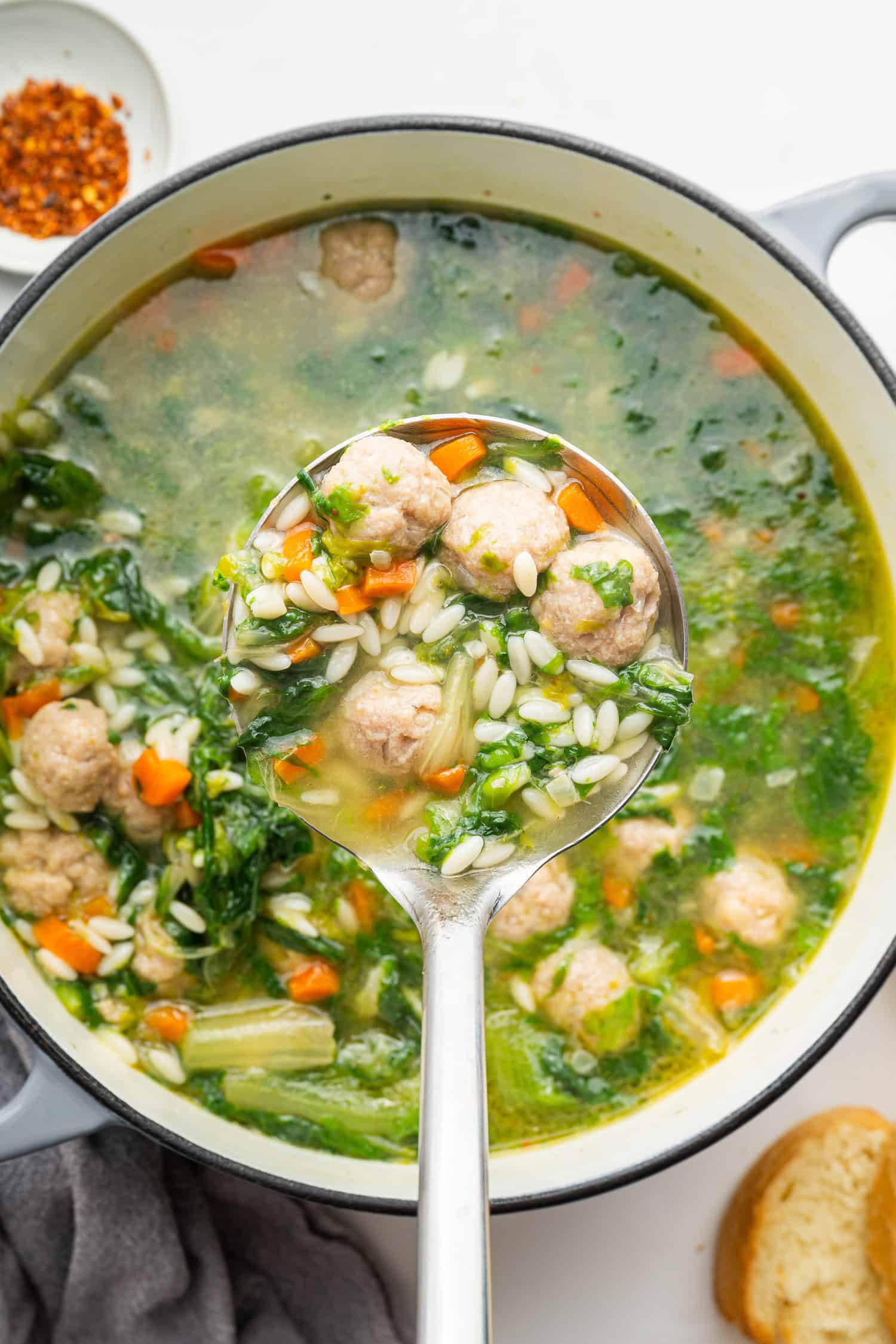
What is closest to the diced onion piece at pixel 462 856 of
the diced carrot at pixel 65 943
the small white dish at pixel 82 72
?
the diced carrot at pixel 65 943

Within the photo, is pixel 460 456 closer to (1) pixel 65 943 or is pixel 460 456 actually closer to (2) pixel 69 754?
(2) pixel 69 754

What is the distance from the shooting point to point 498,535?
9.04 ft

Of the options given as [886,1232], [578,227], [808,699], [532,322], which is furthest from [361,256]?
[886,1232]

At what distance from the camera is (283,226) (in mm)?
3664

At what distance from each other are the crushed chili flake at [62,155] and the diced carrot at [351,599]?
1.99 m

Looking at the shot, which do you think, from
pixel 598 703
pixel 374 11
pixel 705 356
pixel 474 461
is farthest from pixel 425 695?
pixel 374 11

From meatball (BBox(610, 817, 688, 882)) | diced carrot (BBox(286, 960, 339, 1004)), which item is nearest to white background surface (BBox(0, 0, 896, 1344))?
diced carrot (BBox(286, 960, 339, 1004))

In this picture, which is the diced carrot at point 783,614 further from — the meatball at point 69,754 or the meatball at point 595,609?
the meatball at point 69,754

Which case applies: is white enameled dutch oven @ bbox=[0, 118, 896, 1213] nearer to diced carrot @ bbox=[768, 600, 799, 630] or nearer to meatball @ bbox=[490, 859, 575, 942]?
diced carrot @ bbox=[768, 600, 799, 630]

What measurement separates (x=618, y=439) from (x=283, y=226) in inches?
46.9

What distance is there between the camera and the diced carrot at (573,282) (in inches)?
144

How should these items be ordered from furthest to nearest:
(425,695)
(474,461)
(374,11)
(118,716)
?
(374,11), (118,716), (474,461), (425,695)

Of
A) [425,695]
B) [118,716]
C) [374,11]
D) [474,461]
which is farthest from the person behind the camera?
[374,11]

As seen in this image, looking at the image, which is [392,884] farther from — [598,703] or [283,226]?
[283,226]
